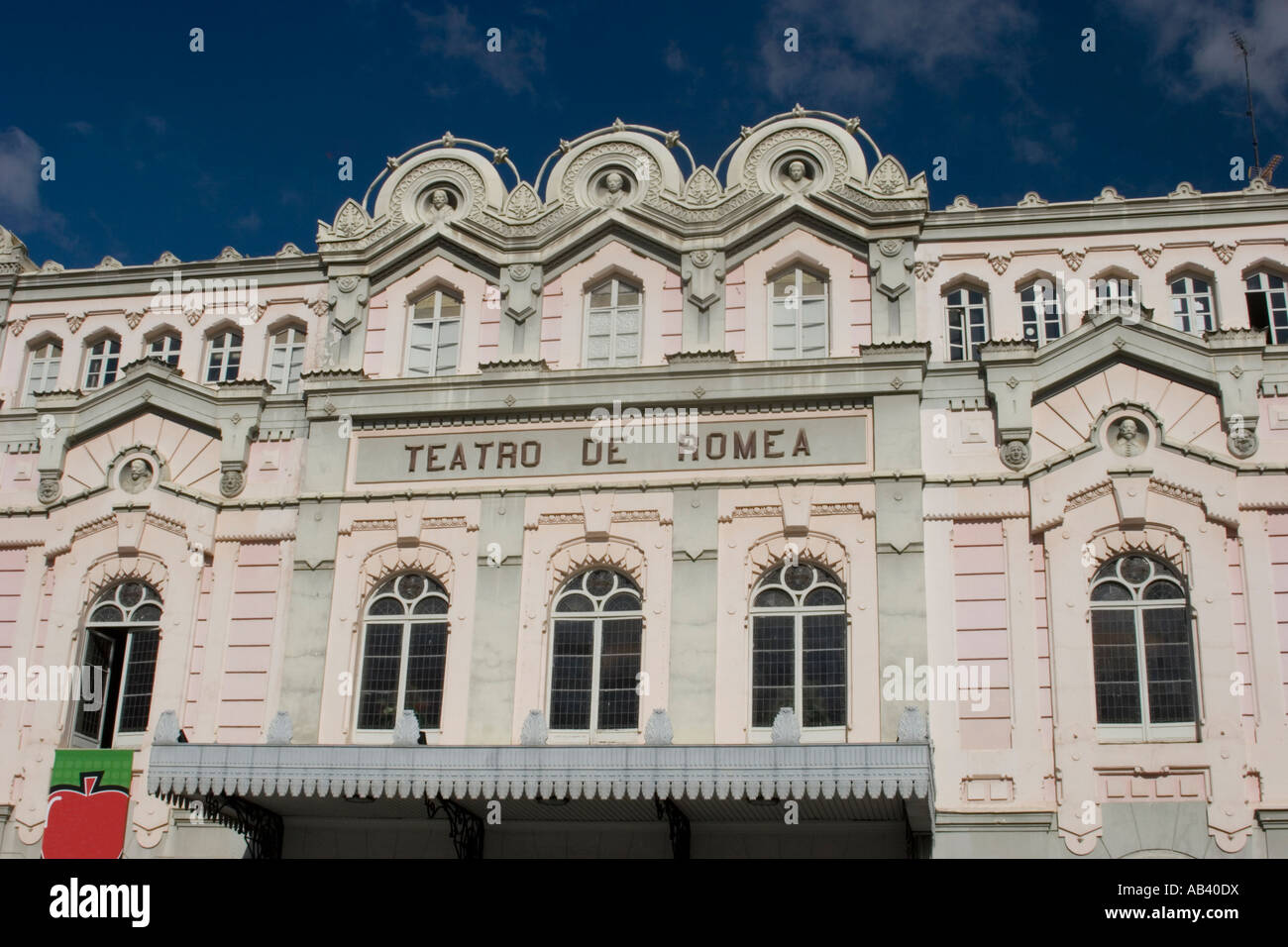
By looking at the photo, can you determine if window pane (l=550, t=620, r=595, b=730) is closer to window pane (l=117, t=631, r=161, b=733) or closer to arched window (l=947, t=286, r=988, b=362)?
window pane (l=117, t=631, r=161, b=733)

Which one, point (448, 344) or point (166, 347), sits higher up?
point (166, 347)

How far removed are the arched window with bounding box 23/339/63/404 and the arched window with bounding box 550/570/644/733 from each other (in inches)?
475

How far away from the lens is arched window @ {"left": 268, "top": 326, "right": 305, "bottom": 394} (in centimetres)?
3184

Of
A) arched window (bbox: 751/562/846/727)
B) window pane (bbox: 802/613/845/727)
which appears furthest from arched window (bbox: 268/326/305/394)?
window pane (bbox: 802/613/845/727)

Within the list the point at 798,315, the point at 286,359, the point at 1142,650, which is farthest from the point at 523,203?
the point at 1142,650

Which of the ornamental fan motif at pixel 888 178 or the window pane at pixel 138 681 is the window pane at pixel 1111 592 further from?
the window pane at pixel 138 681

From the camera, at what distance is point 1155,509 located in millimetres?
27328

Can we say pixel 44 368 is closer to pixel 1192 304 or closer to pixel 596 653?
pixel 596 653

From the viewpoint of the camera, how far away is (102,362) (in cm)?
3297

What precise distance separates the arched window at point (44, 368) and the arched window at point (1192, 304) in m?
21.8

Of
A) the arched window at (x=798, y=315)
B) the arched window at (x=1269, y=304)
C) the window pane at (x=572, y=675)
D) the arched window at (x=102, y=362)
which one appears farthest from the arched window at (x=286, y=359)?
the arched window at (x=1269, y=304)

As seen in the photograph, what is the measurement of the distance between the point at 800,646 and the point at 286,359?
1197cm

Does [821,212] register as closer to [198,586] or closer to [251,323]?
[251,323]

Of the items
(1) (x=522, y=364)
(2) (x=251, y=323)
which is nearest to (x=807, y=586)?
(1) (x=522, y=364)
